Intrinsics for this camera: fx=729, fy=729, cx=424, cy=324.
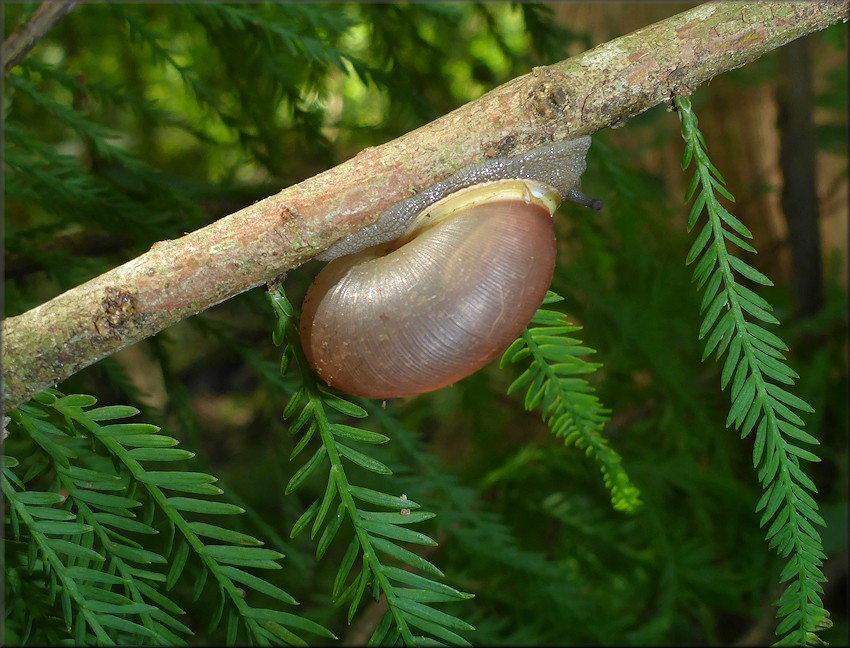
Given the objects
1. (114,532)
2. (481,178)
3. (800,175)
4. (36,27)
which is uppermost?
(36,27)

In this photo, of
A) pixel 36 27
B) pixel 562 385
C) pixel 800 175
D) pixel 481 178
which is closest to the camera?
pixel 36 27

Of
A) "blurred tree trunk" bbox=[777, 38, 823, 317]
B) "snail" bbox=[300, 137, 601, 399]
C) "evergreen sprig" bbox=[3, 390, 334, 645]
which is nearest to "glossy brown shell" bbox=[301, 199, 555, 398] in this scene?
"snail" bbox=[300, 137, 601, 399]

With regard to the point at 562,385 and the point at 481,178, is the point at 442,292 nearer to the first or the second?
the point at 481,178

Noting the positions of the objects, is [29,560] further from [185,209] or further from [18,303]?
[185,209]

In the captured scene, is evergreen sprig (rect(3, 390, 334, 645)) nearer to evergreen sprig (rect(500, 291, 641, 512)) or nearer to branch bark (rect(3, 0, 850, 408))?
branch bark (rect(3, 0, 850, 408))

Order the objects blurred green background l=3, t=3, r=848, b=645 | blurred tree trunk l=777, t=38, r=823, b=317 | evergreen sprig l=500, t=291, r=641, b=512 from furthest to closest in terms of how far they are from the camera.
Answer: blurred tree trunk l=777, t=38, r=823, b=317 < blurred green background l=3, t=3, r=848, b=645 < evergreen sprig l=500, t=291, r=641, b=512

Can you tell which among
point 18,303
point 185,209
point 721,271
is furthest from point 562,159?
point 18,303

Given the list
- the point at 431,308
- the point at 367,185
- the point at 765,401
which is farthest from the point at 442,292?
the point at 765,401
